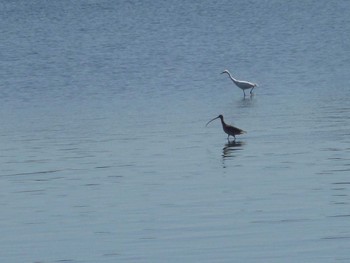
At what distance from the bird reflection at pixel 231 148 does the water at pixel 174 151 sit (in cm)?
8

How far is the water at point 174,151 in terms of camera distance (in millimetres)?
15078

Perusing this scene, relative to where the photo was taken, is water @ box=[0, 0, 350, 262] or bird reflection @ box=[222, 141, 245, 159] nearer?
water @ box=[0, 0, 350, 262]

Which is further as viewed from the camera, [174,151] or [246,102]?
[246,102]

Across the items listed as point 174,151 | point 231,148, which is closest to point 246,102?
point 231,148

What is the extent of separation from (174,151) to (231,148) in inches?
46.5

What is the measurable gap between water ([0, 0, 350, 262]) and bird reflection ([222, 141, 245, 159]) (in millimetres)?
82

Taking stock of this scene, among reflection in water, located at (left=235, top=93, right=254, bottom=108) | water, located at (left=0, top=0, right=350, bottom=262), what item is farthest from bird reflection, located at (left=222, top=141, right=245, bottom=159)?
reflection in water, located at (left=235, top=93, right=254, bottom=108)

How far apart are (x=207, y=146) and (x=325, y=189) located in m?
6.17

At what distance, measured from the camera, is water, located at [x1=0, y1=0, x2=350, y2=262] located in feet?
49.5

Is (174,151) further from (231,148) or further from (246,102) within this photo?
(246,102)

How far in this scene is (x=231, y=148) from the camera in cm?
2348

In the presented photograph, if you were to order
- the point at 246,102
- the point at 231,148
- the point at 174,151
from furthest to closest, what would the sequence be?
the point at 246,102
the point at 231,148
the point at 174,151

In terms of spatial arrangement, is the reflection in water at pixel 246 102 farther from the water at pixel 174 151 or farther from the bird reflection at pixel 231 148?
the bird reflection at pixel 231 148

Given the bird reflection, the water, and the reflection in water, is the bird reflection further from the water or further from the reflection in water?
the reflection in water
